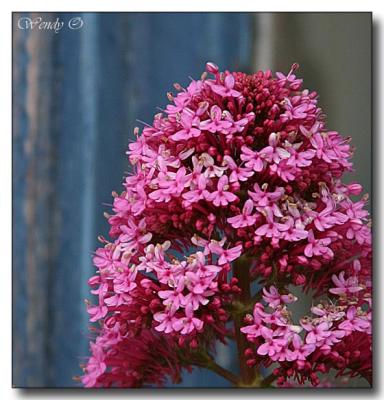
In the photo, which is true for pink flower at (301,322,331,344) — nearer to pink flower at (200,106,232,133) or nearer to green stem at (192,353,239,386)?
green stem at (192,353,239,386)

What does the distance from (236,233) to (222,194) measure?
87 millimetres

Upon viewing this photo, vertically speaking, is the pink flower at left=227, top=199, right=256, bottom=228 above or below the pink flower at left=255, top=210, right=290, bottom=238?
above

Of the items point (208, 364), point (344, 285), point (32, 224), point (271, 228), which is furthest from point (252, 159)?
point (32, 224)

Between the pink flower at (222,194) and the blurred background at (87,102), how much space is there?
32cm

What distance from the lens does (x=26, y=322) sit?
1.82m

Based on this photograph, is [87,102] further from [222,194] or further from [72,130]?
[222,194]

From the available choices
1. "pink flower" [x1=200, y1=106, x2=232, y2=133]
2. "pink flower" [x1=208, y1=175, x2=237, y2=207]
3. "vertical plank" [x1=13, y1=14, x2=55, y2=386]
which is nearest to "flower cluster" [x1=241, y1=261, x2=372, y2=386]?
"pink flower" [x1=208, y1=175, x2=237, y2=207]

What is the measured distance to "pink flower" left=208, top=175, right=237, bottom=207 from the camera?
157cm

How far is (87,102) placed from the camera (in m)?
1.84

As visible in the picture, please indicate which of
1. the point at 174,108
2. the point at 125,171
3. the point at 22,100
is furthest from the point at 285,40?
the point at 22,100

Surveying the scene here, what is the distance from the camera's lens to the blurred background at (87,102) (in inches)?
71.4

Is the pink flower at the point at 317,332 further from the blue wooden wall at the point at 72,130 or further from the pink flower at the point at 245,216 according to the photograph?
the blue wooden wall at the point at 72,130

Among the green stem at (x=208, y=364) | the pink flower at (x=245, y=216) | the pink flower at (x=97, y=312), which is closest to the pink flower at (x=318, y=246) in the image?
the pink flower at (x=245, y=216)

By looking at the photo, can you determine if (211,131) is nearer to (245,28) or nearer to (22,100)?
(245,28)
